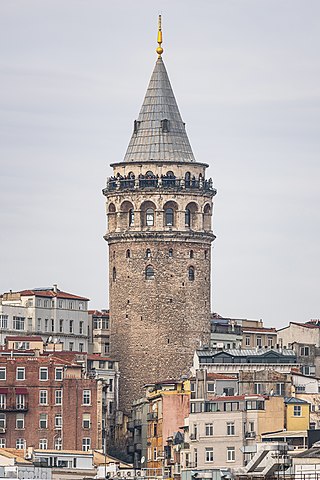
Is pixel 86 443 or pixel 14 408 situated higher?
pixel 14 408

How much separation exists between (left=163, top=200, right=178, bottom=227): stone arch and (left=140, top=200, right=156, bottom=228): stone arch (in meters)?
0.62

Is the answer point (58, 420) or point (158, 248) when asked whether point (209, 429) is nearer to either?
point (58, 420)

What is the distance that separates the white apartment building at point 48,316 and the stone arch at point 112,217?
5672 millimetres

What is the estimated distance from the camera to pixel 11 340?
→ 16938 centimetres

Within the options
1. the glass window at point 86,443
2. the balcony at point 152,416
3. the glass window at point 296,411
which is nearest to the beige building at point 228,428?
the glass window at point 296,411

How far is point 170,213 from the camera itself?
567 feet

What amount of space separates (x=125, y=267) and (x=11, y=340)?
315 inches

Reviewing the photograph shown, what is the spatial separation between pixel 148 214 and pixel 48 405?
18.1 metres

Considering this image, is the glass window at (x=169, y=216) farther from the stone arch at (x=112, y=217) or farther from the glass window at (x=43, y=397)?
the glass window at (x=43, y=397)

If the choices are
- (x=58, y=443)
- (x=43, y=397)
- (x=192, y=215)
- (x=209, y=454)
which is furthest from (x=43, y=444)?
(x=192, y=215)

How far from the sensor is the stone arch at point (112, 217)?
17375 centimetres

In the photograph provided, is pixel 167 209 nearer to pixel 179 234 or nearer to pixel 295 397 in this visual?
pixel 179 234

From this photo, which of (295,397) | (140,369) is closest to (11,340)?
(140,369)

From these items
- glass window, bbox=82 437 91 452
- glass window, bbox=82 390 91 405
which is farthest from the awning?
glass window, bbox=82 437 91 452
